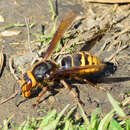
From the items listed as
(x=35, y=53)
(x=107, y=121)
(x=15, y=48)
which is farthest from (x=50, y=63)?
(x=107, y=121)

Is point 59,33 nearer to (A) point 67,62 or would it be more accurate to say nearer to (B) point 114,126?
(A) point 67,62

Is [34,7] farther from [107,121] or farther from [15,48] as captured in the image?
[107,121]

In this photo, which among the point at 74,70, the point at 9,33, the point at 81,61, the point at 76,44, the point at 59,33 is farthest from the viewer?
the point at 9,33

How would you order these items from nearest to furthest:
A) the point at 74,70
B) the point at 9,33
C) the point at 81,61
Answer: the point at 74,70 → the point at 81,61 → the point at 9,33

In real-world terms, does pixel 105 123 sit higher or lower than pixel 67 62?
lower

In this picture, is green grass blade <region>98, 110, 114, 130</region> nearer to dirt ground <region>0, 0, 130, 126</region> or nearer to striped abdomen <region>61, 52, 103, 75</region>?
dirt ground <region>0, 0, 130, 126</region>

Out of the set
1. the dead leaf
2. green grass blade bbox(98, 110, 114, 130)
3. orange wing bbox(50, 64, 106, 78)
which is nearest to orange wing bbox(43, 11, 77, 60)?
orange wing bbox(50, 64, 106, 78)

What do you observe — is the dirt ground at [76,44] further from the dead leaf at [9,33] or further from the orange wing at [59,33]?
the orange wing at [59,33]

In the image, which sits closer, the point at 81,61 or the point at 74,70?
the point at 74,70

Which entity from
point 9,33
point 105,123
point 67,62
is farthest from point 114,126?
Answer: point 9,33
